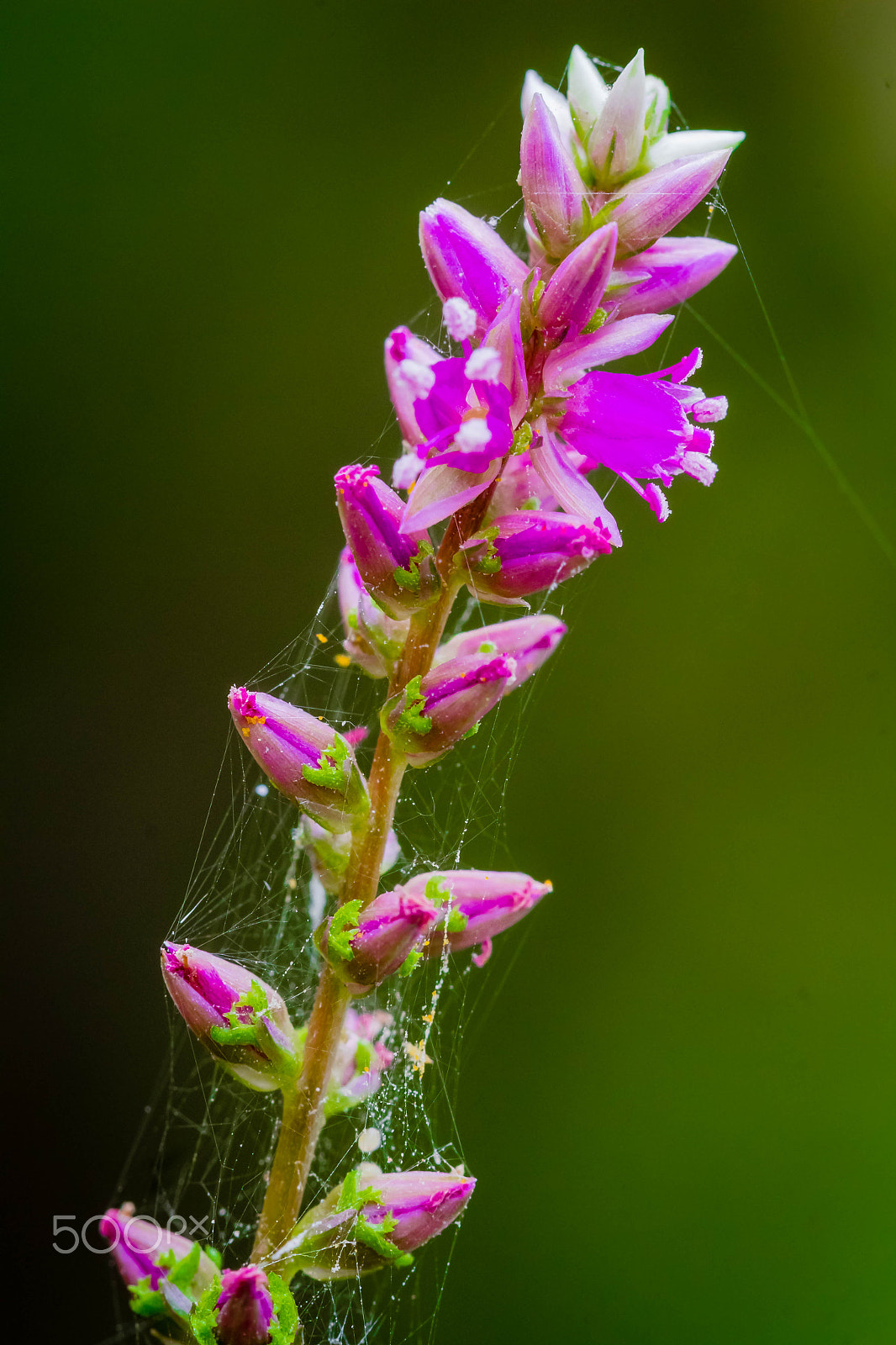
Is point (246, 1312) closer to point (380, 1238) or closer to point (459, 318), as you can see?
point (380, 1238)

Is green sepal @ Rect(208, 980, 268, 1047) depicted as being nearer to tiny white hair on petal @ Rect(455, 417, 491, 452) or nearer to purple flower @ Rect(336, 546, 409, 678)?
purple flower @ Rect(336, 546, 409, 678)

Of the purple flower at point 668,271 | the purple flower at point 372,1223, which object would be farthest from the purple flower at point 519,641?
the purple flower at point 372,1223

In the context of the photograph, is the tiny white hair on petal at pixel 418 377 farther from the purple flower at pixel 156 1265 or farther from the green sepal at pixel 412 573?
the purple flower at pixel 156 1265

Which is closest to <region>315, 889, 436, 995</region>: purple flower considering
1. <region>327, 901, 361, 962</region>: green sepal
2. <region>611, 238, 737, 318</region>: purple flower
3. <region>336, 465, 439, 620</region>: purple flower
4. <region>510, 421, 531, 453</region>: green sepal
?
<region>327, 901, 361, 962</region>: green sepal

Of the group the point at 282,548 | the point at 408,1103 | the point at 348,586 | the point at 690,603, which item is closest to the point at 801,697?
the point at 690,603

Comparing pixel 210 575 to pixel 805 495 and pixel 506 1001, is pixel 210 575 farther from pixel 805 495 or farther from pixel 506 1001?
pixel 805 495

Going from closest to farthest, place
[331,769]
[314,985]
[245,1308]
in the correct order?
[245,1308] → [331,769] → [314,985]

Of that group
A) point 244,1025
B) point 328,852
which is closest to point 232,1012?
point 244,1025
